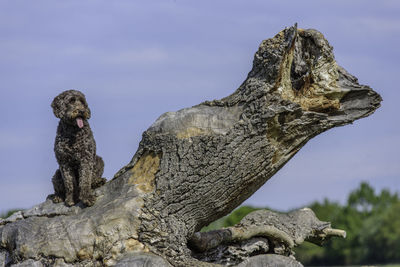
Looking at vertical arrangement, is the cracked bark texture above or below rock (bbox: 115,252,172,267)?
above

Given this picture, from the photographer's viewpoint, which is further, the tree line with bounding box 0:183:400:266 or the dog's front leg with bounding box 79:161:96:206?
the tree line with bounding box 0:183:400:266

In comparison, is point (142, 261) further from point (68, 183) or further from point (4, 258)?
point (4, 258)

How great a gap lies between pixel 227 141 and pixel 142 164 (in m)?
1.16

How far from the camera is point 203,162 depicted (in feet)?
28.7

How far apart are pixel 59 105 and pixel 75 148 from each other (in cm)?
59

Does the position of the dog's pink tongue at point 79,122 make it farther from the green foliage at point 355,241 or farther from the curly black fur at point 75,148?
the green foliage at point 355,241

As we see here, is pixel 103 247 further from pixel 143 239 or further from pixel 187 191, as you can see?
pixel 187 191

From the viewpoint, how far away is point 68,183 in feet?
29.2

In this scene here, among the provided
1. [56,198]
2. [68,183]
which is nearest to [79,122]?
[68,183]

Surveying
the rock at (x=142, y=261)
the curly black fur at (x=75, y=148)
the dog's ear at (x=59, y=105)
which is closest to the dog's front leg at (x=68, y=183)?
the curly black fur at (x=75, y=148)

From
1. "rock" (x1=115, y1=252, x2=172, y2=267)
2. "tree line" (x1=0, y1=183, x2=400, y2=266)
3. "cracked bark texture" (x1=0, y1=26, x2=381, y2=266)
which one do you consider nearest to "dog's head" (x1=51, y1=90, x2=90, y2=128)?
"cracked bark texture" (x1=0, y1=26, x2=381, y2=266)

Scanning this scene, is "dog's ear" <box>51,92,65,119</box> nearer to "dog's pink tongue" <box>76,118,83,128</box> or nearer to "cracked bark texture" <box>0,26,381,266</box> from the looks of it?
"dog's pink tongue" <box>76,118,83,128</box>

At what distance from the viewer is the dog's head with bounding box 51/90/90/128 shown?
866 centimetres

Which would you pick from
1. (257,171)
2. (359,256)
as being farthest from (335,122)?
(359,256)
